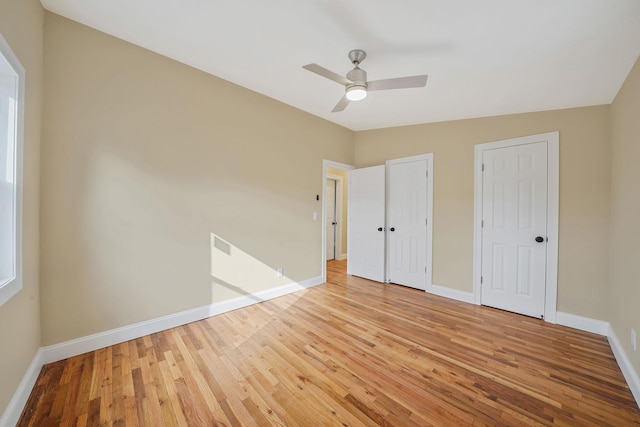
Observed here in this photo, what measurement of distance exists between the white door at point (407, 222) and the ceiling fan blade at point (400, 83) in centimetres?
200

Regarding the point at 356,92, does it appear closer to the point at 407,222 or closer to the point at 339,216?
the point at 407,222

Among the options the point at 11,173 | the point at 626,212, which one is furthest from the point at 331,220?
the point at 11,173

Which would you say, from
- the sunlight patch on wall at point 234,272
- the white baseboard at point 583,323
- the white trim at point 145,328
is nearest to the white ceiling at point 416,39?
the sunlight patch on wall at point 234,272

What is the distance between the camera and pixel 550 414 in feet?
5.10

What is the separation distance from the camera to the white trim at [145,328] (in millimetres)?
2028

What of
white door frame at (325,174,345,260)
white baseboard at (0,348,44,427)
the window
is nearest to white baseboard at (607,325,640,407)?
white baseboard at (0,348,44,427)

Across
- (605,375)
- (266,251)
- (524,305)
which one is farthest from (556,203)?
(266,251)

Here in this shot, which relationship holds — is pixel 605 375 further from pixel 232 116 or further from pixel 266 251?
pixel 232 116

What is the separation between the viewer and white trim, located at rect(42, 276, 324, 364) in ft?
6.65

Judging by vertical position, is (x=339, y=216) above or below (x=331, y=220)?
above

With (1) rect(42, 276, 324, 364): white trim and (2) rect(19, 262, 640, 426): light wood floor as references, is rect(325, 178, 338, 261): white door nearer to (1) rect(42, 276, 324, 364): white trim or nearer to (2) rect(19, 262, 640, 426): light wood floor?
(1) rect(42, 276, 324, 364): white trim

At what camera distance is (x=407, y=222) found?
13.3 ft

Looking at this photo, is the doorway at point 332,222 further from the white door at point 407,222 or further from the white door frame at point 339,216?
the white door at point 407,222

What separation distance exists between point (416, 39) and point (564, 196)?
2470mm
